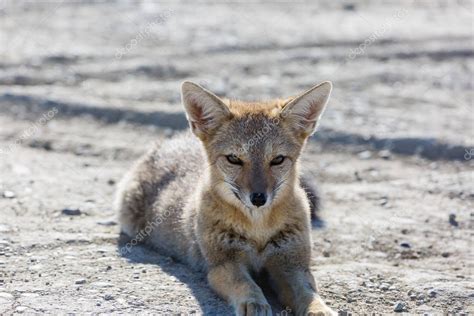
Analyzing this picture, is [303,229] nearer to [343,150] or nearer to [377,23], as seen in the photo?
[343,150]

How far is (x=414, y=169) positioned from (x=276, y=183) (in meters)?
2.96

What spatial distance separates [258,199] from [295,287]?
1.84ft

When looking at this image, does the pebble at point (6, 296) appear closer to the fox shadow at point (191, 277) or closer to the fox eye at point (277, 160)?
the fox shadow at point (191, 277)

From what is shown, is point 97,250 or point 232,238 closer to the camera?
point 232,238

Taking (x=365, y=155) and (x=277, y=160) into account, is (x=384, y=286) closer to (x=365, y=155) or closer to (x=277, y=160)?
(x=277, y=160)

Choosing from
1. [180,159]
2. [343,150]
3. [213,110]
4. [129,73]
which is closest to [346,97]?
[343,150]

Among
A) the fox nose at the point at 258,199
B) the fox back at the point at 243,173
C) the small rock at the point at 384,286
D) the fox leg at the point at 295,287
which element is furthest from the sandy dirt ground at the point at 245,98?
the fox nose at the point at 258,199

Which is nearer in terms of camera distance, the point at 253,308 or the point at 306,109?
the point at 253,308

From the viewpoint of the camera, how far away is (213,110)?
17.3ft

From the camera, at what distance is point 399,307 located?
15.9 ft

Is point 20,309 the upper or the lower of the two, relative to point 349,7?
upper

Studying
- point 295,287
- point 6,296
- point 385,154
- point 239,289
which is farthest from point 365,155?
point 6,296

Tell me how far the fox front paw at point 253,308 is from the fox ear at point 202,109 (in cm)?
130

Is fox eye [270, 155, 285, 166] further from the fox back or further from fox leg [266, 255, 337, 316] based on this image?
fox leg [266, 255, 337, 316]
